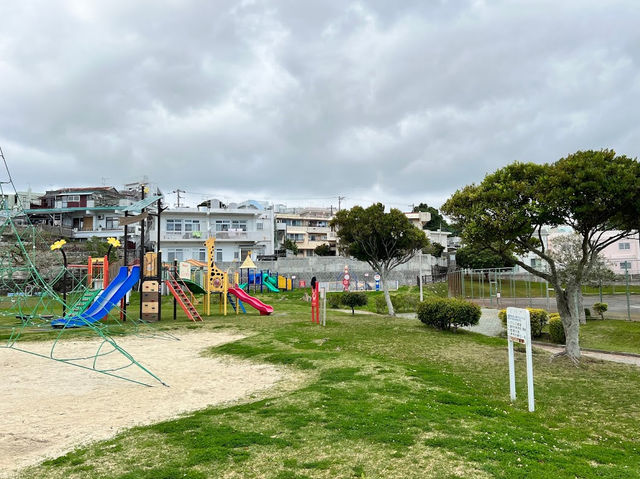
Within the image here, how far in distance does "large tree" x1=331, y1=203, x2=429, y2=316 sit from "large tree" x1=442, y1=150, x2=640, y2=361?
32.5ft

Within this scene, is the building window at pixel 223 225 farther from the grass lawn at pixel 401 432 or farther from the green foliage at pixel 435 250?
the grass lawn at pixel 401 432

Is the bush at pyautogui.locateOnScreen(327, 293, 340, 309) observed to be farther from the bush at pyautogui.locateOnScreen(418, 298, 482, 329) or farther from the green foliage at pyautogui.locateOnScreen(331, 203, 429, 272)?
the bush at pyautogui.locateOnScreen(418, 298, 482, 329)

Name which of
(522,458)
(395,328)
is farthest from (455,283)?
(522,458)

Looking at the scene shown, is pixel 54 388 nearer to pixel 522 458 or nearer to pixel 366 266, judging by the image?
pixel 522 458

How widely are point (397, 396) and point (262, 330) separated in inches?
431

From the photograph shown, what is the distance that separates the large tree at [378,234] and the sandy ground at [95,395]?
1146 centimetres

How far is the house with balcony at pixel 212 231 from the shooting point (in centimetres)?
4919

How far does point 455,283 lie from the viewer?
115 ft

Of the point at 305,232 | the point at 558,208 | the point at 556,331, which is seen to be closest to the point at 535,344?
the point at 556,331

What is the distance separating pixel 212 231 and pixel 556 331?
4071 centimetres

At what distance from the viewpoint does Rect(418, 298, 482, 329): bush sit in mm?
16078

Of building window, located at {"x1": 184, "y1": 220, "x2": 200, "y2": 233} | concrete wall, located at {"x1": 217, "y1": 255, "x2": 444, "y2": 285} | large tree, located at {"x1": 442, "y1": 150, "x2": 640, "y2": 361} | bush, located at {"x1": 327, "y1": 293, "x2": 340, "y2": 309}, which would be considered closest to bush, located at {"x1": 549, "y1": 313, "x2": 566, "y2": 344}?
large tree, located at {"x1": 442, "y1": 150, "x2": 640, "y2": 361}

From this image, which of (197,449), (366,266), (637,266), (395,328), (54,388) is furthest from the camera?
(366,266)

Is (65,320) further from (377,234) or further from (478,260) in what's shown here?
(478,260)
